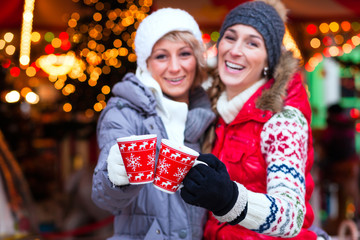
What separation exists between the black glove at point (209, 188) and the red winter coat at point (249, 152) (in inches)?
18.8

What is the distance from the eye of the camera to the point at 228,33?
262 centimetres

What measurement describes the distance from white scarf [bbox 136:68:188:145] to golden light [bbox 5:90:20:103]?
163 inches

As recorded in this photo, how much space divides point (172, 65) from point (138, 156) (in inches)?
40.6

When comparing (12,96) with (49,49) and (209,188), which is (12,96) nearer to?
(49,49)

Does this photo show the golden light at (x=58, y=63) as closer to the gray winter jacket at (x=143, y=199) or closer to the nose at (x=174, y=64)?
Result: the nose at (x=174, y=64)

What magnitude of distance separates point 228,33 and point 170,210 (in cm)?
99

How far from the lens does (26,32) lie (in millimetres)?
6055

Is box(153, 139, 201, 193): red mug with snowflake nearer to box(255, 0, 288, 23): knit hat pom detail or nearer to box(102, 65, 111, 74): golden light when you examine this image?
box(255, 0, 288, 23): knit hat pom detail

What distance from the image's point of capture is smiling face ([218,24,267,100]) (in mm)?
2537

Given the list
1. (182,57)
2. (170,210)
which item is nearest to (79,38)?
(182,57)

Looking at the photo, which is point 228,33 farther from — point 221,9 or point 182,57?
point 221,9

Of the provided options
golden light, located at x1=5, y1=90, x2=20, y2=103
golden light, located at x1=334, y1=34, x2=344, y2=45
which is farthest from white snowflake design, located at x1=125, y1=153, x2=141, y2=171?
golden light, located at x1=334, y1=34, x2=344, y2=45

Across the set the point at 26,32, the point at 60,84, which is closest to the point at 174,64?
the point at 60,84

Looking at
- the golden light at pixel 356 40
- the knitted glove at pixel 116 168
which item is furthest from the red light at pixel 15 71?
the golden light at pixel 356 40
